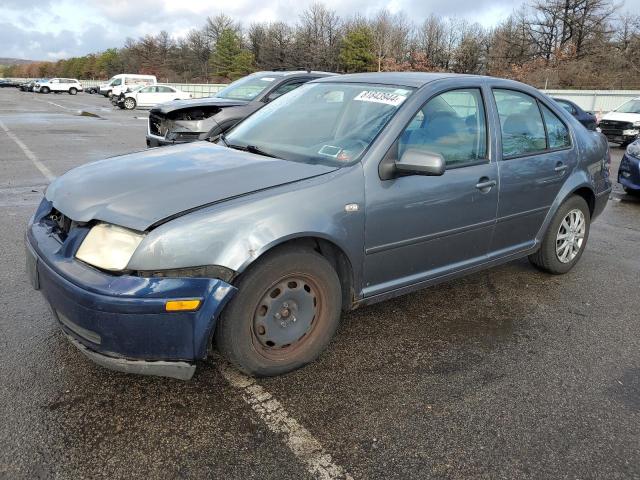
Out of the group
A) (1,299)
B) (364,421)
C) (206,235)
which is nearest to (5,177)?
(1,299)

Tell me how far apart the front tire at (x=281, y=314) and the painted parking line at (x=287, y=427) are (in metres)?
0.11

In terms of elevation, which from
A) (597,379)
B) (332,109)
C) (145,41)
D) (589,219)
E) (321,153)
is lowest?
(597,379)

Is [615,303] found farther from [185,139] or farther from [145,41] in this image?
[145,41]

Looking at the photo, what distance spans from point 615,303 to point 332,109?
259 centimetres

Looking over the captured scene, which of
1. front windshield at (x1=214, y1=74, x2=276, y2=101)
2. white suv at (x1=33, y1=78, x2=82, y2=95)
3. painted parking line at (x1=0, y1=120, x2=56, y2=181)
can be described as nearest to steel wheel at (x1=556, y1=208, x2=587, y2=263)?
front windshield at (x1=214, y1=74, x2=276, y2=101)

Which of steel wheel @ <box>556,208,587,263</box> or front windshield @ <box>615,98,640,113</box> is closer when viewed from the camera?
steel wheel @ <box>556,208,587,263</box>

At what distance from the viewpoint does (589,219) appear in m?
4.71

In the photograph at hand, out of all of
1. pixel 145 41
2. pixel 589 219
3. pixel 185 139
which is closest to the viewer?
pixel 589 219

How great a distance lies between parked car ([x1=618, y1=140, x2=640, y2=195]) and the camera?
306 inches

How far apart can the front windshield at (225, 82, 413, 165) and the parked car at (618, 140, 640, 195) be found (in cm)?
596

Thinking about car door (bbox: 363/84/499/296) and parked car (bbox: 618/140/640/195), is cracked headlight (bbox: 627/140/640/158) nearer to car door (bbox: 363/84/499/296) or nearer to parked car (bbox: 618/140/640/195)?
parked car (bbox: 618/140/640/195)

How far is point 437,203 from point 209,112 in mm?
5775

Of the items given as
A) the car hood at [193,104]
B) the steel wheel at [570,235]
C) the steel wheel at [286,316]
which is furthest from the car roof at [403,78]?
the car hood at [193,104]

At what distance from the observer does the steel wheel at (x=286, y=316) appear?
2.68 metres
